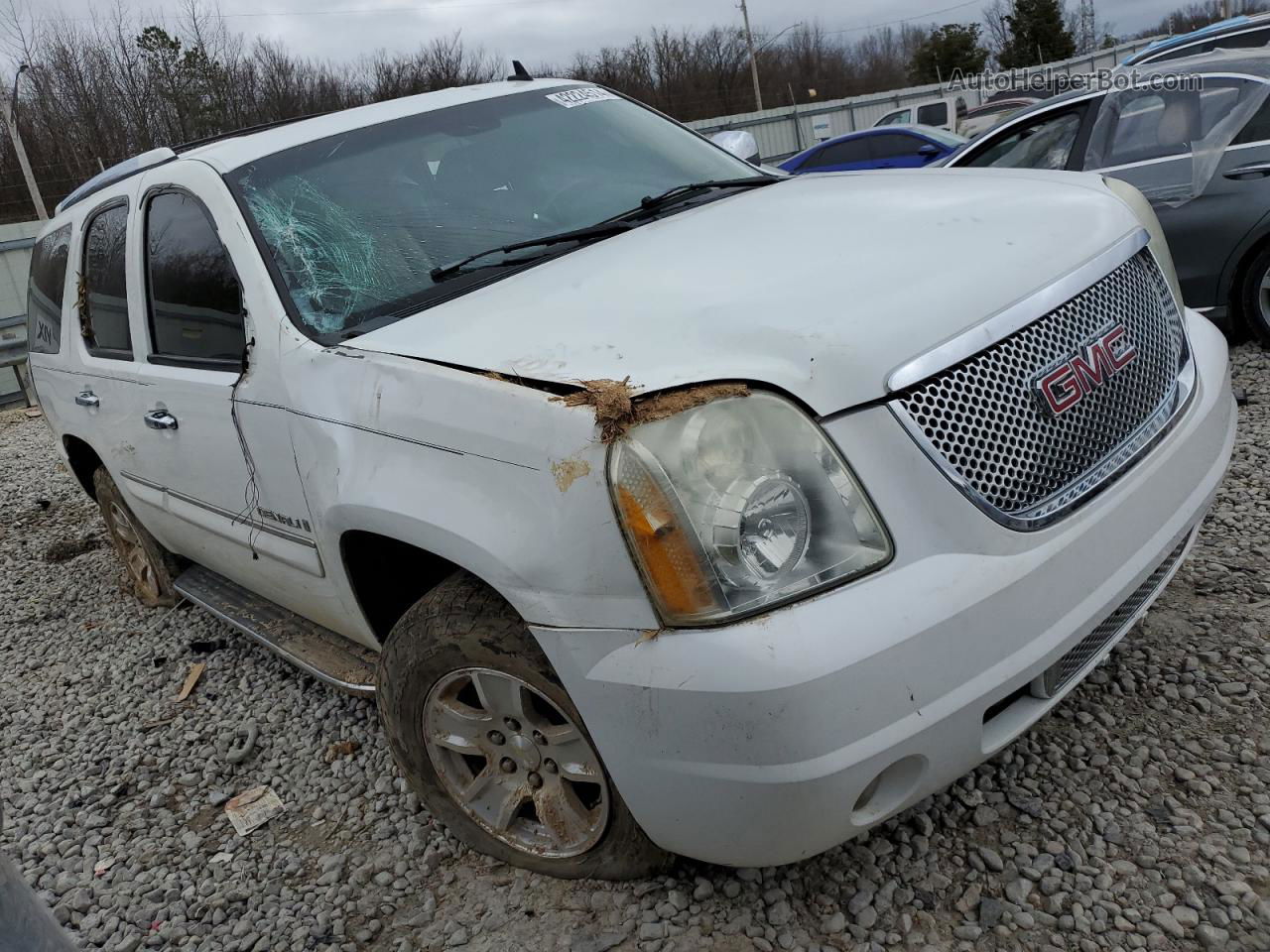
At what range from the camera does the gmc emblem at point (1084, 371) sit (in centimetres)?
197

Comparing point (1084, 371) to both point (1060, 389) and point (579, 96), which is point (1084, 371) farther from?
point (579, 96)

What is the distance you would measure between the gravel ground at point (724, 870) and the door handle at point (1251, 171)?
233 cm

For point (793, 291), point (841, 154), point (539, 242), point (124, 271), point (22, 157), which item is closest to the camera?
point (793, 291)

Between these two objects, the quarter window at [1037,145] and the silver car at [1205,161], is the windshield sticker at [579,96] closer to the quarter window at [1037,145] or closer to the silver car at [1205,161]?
the quarter window at [1037,145]

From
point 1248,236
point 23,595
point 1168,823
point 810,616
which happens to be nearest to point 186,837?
point 810,616

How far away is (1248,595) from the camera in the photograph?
3.03 m

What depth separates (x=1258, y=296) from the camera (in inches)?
210

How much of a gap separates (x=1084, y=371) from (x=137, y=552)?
4.07m

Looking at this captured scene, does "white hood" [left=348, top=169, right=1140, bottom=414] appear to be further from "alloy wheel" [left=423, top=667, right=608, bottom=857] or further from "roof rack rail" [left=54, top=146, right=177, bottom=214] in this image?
"roof rack rail" [left=54, top=146, right=177, bottom=214]

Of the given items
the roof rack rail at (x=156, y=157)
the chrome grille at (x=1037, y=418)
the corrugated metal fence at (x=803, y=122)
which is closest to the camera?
the chrome grille at (x=1037, y=418)

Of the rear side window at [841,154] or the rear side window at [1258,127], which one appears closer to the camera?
the rear side window at [1258,127]

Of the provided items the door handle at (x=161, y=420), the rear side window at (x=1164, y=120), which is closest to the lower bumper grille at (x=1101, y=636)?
the door handle at (x=161, y=420)

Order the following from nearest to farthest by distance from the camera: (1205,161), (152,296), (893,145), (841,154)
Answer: (152,296) → (1205,161) → (893,145) → (841,154)

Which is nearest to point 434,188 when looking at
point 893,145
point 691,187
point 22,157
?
point 691,187
